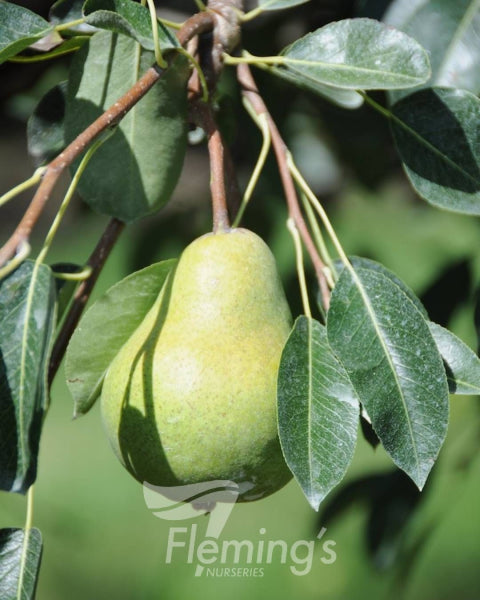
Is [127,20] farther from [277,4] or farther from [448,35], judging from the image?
[448,35]

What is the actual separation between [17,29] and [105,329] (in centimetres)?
30

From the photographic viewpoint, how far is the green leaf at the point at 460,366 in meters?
0.82

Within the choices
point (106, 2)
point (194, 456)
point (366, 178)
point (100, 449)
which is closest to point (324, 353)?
point (194, 456)

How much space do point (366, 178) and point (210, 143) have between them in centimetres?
72

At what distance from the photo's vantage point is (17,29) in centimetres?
80

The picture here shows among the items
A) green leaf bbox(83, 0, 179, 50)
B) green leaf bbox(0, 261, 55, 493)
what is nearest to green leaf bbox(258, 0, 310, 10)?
green leaf bbox(83, 0, 179, 50)

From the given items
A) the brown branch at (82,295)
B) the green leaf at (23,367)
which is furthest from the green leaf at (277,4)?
the green leaf at (23,367)

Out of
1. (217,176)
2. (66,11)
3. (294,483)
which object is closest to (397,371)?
(217,176)

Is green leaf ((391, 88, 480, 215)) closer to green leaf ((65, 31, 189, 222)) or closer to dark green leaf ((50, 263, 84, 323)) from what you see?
green leaf ((65, 31, 189, 222))

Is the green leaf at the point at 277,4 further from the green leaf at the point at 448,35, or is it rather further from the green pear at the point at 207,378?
the green pear at the point at 207,378

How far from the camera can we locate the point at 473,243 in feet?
4.62

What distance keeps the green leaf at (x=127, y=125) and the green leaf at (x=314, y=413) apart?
0.24m

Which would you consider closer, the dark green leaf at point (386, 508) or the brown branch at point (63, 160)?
the brown branch at point (63, 160)

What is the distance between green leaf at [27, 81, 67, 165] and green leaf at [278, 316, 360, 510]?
1.41 feet
